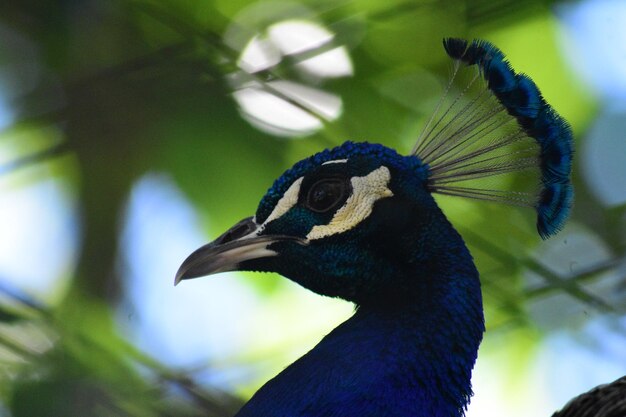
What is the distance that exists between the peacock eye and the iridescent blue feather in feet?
0.44

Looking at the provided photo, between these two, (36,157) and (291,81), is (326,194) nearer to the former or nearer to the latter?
(291,81)

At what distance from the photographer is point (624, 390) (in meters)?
1.52

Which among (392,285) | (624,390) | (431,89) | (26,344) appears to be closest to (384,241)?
(392,285)

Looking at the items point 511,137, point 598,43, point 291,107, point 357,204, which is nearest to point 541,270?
point 598,43

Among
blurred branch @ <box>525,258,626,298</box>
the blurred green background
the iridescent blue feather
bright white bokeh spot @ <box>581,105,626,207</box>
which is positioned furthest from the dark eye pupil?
blurred branch @ <box>525,258,626,298</box>

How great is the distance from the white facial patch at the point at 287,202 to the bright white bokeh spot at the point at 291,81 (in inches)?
43.6

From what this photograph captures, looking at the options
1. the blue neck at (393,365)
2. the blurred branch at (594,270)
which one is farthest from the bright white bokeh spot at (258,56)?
the blue neck at (393,365)

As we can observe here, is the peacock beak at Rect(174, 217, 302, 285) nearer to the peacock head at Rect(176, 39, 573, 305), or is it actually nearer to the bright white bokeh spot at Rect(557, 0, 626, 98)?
the peacock head at Rect(176, 39, 573, 305)

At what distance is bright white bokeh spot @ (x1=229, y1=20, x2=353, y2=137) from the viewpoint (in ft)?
7.78

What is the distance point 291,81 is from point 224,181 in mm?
294

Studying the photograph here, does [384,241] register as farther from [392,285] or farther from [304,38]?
[304,38]

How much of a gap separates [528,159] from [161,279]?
4.76ft

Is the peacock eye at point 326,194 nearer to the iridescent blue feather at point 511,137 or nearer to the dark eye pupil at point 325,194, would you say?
the dark eye pupil at point 325,194

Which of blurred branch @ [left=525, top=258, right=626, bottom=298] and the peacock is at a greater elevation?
blurred branch @ [left=525, top=258, right=626, bottom=298]
